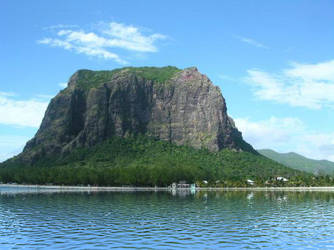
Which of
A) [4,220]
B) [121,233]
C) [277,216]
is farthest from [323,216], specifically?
[4,220]

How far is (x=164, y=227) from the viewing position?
258 ft

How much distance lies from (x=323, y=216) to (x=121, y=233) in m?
47.4

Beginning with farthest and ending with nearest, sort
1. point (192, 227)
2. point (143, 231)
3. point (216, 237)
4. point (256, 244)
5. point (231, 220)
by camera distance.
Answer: point (231, 220), point (192, 227), point (143, 231), point (216, 237), point (256, 244)

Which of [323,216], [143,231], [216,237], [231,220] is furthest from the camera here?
[323,216]

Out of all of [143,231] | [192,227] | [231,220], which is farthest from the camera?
[231,220]

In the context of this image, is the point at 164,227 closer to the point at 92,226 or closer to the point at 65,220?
the point at 92,226

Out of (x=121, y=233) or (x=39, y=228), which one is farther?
(x=39, y=228)

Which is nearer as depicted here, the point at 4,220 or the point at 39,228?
the point at 39,228

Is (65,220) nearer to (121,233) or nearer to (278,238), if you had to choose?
(121,233)

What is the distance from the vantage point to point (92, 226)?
80.1m

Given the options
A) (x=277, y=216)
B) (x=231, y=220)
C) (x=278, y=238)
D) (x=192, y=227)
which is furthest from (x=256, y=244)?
(x=277, y=216)

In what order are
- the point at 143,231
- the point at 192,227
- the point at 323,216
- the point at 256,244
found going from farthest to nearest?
the point at 323,216 → the point at 192,227 → the point at 143,231 → the point at 256,244

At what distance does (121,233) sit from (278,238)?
78.2 ft

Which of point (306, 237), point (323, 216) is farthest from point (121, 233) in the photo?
point (323, 216)
